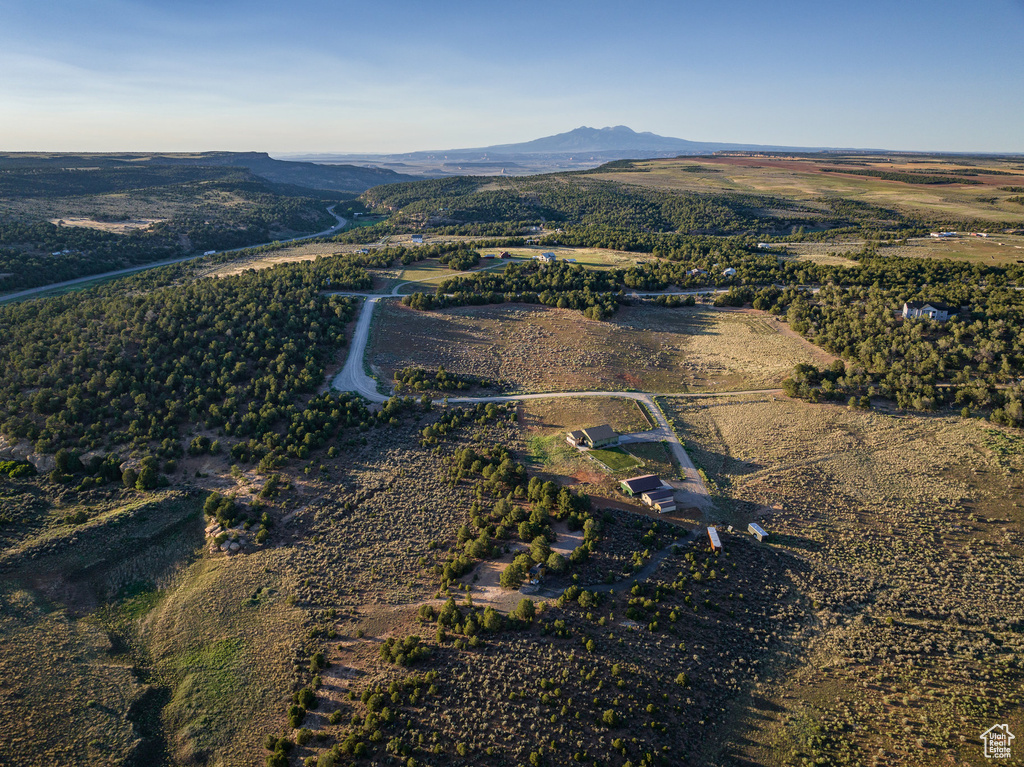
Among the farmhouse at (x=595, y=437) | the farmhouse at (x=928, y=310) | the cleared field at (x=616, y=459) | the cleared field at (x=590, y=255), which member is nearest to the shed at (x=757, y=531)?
the cleared field at (x=616, y=459)

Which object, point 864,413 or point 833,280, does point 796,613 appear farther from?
point 833,280

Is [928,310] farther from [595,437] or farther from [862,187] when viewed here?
[862,187]

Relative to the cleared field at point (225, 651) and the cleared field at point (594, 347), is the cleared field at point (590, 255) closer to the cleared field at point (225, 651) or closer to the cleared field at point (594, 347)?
the cleared field at point (594, 347)

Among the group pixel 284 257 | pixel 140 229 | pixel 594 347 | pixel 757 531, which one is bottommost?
pixel 757 531

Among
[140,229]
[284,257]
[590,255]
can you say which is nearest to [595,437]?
[590,255]

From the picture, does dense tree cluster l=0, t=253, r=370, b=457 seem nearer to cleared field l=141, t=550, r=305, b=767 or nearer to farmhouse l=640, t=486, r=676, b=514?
cleared field l=141, t=550, r=305, b=767

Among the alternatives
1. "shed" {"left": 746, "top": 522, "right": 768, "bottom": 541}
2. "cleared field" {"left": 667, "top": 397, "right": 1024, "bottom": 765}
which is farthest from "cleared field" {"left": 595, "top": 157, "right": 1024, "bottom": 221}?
"shed" {"left": 746, "top": 522, "right": 768, "bottom": 541}
